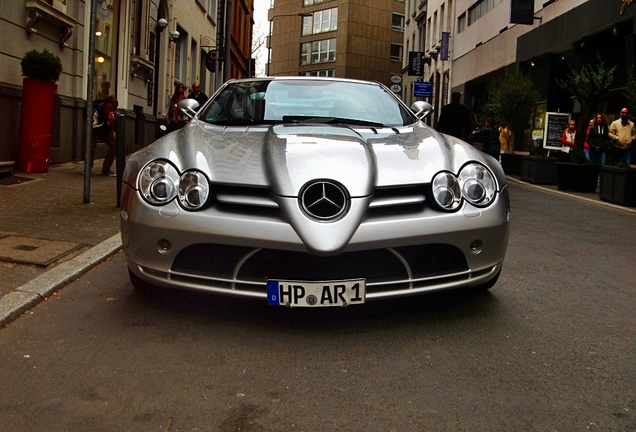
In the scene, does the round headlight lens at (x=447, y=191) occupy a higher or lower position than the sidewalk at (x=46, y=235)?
higher

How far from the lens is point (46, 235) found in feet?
19.8

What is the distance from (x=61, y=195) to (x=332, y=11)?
230ft

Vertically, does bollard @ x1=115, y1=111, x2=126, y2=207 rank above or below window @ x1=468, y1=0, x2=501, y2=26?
below

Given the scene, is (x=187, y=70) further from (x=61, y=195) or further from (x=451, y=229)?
(x=451, y=229)

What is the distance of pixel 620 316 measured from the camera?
169 inches

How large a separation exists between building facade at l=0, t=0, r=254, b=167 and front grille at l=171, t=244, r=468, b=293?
15.8 feet

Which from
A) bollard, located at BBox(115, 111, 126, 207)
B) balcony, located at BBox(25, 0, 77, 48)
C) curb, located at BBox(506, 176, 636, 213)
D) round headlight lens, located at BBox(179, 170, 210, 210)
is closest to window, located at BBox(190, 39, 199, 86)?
curb, located at BBox(506, 176, 636, 213)

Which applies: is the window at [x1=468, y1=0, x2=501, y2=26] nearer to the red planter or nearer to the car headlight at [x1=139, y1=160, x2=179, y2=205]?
the red planter

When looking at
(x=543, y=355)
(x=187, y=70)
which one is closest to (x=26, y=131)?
(x=543, y=355)

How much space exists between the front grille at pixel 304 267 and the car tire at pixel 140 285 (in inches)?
22.1

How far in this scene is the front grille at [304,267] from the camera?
363 centimetres

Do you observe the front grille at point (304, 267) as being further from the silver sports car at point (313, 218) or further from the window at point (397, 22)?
the window at point (397, 22)

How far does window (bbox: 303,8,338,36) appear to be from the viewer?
74.9 metres

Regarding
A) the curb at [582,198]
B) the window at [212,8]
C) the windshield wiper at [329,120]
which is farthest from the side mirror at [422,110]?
the window at [212,8]
